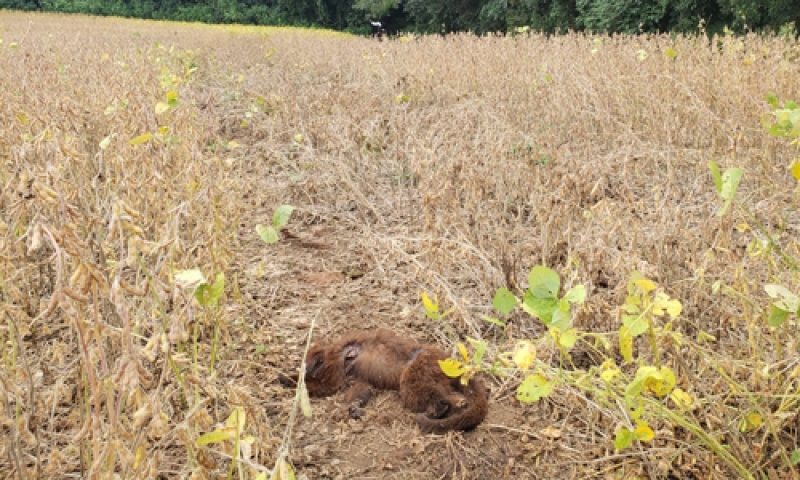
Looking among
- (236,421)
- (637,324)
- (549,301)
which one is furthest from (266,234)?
(637,324)

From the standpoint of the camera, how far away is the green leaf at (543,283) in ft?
4.42

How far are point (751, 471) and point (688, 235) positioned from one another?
1.01 m

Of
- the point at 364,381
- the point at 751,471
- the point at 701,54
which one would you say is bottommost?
the point at 364,381

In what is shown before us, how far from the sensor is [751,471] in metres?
1.63

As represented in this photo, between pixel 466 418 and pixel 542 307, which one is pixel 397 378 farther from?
pixel 542 307

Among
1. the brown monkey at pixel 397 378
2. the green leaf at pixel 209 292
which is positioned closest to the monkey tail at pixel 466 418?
the brown monkey at pixel 397 378

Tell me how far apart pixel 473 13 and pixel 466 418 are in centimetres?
2093

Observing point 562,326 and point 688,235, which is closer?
point 562,326

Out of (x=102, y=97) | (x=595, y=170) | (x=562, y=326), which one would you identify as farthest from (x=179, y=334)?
(x=102, y=97)

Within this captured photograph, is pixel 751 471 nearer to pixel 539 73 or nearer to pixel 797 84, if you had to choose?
pixel 797 84

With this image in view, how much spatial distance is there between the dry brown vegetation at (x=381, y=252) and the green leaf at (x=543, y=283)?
344 millimetres

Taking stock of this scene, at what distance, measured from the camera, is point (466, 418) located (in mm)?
2049

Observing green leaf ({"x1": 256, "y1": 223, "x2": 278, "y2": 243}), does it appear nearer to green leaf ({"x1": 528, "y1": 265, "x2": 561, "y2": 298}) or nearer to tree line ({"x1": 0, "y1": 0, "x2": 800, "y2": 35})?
green leaf ({"x1": 528, "y1": 265, "x2": 561, "y2": 298})

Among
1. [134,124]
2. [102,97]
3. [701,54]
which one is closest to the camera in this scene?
[134,124]
